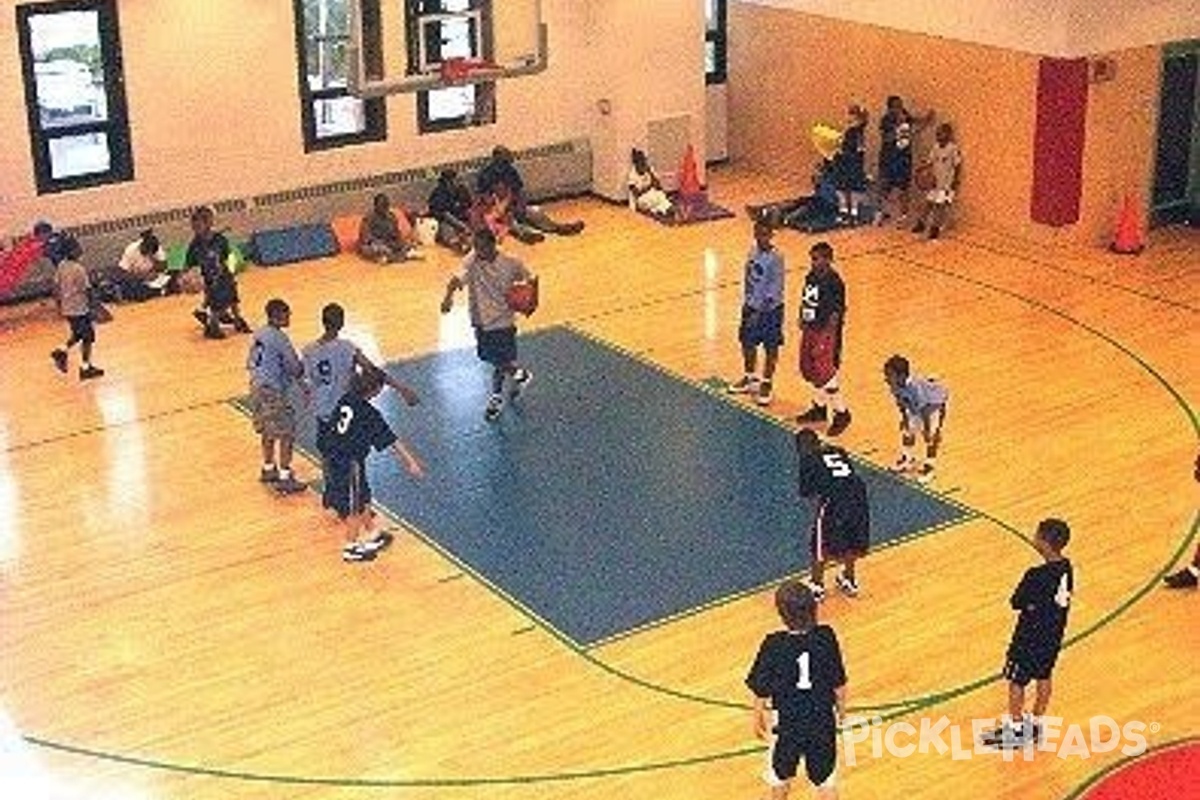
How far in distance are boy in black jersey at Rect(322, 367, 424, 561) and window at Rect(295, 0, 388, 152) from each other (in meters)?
8.59

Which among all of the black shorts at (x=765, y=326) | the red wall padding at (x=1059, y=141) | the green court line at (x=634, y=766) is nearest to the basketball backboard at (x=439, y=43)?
the black shorts at (x=765, y=326)

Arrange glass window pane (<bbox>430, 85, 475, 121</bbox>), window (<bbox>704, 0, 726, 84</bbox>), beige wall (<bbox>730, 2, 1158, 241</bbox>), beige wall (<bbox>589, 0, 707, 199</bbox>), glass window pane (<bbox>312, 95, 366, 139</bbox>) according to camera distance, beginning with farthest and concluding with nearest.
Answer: window (<bbox>704, 0, 726, 84</bbox>)
beige wall (<bbox>589, 0, 707, 199</bbox>)
glass window pane (<bbox>430, 85, 475, 121</bbox>)
glass window pane (<bbox>312, 95, 366, 139</bbox>)
beige wall (<bbox>730, 2, 1158, 241</bbox>)

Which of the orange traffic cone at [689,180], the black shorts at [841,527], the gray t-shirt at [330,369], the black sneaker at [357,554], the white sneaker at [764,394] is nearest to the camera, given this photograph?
the black shorts at [841,527]

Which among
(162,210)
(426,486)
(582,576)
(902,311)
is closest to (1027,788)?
(582,576)

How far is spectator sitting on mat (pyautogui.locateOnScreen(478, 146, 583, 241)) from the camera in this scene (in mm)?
22438

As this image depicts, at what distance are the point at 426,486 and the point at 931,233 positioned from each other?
8669mm

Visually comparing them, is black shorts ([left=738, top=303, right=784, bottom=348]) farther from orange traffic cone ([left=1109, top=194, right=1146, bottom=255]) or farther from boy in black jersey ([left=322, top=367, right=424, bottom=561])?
orange traffic cone ([left=1109, top=194, right=1146, bottom=255])

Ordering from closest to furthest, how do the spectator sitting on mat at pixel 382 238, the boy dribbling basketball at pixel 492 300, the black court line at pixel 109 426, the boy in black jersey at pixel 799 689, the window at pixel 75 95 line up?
the boy in black jersey at pixel 799 689 → the boy dribbling basketball at pixel 492 300 → the black court line at pixel 109 426 → the window at pixel 75 95 → the spectator sitting on mat at pixel 382 238

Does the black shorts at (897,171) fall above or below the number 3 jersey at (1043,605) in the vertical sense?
above

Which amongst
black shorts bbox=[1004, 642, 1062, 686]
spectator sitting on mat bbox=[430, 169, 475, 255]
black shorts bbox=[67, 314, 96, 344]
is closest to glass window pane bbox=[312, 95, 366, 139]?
spectator sitting on mat bbox=[430, 169, 475, 255]

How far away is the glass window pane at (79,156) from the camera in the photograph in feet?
67.7

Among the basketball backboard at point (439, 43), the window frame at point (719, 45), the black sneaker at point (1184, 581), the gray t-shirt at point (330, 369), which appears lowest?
the black sneaker at point (1184, 581)

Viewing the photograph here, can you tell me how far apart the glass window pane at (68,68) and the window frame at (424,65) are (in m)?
3.26

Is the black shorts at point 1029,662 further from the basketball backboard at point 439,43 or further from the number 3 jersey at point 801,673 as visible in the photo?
the basketball backboard at point 439,43
